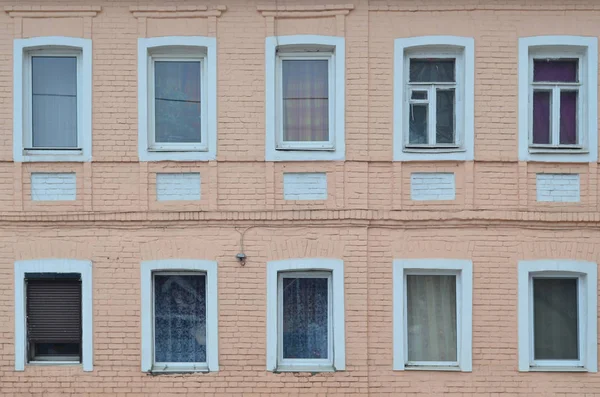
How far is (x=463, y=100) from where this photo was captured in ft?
Result: 29.5

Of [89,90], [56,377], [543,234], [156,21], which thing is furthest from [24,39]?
[543,234]

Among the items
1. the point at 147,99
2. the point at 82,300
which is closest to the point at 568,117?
the point at 147,99

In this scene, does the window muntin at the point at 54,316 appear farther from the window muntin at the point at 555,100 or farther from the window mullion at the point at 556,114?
the window mullion at the point at 556,114

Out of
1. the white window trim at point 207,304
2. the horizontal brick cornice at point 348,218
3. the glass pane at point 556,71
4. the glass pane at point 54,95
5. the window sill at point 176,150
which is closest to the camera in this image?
the horizontal brick cornice at point 348,218

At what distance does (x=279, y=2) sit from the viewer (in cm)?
895

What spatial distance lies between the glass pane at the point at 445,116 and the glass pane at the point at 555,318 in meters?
2.37

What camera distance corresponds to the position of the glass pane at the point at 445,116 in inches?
359

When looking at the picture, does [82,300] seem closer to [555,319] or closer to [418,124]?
[418,124]

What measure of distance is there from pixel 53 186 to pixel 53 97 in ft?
4.30

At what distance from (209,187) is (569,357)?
554 centimetres

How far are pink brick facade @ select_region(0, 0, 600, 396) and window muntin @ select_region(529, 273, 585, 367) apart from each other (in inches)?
14.8

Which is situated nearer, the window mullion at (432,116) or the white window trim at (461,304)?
the white window trim at (461,304)

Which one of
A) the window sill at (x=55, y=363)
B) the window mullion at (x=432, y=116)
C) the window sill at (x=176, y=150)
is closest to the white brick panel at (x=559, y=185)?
the window mullion at (x=432, y=116)

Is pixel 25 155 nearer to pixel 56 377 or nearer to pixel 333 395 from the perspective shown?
pixel 56 377
